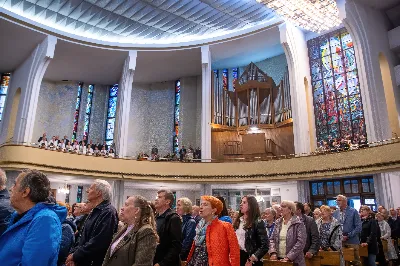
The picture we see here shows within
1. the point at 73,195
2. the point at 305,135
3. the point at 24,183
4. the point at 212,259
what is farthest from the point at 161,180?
the point at 24,183

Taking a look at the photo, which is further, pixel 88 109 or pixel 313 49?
pixel 88 109

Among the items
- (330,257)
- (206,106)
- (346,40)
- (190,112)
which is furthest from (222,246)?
(190,112)

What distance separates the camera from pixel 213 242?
281 cm

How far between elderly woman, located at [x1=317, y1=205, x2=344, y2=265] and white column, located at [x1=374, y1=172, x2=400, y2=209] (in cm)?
791

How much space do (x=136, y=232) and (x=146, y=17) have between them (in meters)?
14.7

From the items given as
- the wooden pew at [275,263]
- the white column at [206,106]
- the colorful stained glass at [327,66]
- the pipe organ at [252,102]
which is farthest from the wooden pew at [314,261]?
the colorful stained glass at [327,66]

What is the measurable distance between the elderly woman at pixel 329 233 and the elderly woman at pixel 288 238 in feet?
3.74

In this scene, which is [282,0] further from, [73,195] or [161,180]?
[73,195]

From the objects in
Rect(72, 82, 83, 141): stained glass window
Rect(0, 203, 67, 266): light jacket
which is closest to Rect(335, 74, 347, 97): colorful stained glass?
Rect(72, 82, 83, 141): stained glass window

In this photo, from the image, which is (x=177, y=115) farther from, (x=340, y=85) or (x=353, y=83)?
(x=353, y=83)

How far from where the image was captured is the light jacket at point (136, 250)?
7.50 ft

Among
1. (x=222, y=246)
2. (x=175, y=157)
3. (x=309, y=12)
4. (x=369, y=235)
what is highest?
(x=309, y=12)

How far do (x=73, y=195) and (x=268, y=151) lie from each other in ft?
30.1

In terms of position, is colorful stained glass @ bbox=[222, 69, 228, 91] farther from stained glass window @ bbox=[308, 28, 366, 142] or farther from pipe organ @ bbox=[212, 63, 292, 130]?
stained glass window @ bbox=[308, 28, 366, 142]
